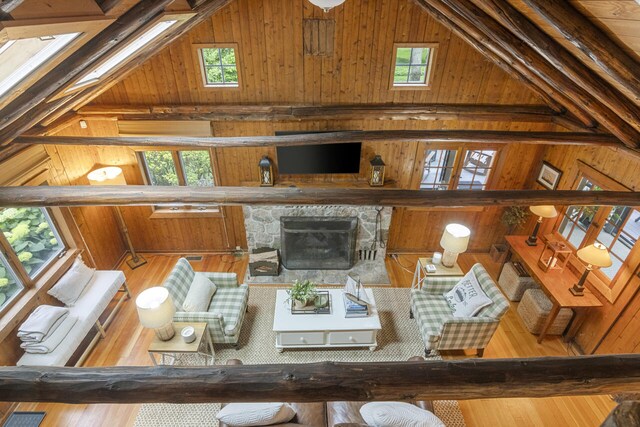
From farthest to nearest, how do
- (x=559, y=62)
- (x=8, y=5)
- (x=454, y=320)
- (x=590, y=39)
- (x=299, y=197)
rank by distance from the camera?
(x=454, y=320) → (x=299, y=197) → (x=559, y=62) → (x=590, y=39) → (x=8, y=5)

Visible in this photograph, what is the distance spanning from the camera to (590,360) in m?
1.63

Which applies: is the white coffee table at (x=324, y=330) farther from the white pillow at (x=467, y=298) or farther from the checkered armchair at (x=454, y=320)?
the white pillow at (x=467, y=298)

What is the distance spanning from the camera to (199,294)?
4.31 m

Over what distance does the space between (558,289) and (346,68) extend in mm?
4018

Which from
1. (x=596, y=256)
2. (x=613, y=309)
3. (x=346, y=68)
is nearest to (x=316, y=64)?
(x=346, y=68)

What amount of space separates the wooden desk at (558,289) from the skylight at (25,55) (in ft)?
18.1

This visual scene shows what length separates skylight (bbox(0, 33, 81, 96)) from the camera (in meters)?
2.29

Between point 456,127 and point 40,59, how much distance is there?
4.94 m

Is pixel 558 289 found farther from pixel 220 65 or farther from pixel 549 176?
pixel 220 65

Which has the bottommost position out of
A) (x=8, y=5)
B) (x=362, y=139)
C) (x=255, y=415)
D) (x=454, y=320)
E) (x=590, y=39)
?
(x=454, y=320)

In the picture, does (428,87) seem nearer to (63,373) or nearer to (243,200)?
(243,200)

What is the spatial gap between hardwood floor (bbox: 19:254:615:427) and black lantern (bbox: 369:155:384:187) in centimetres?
Result: 156

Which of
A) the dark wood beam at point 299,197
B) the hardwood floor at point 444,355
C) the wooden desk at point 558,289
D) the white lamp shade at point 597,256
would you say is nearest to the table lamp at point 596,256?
the white lamp shade at point 597,256

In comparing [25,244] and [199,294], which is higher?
[25,244]
